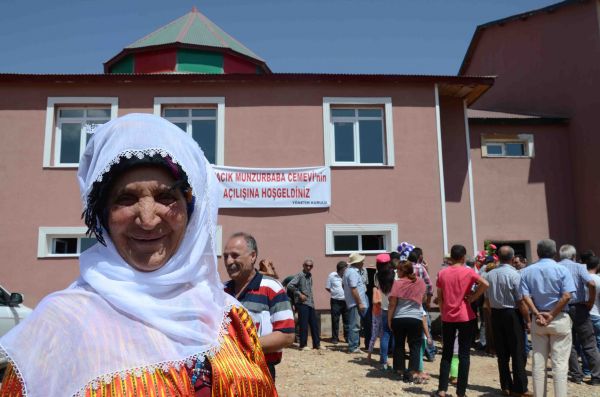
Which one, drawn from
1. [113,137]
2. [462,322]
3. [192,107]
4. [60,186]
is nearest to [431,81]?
[192,107]

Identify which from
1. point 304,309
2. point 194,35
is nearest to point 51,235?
point 304,309

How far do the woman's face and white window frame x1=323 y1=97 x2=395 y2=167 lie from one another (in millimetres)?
10404

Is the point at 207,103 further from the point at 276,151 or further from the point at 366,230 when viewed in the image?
the point at 366,230

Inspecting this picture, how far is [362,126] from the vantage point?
12344 millimetres

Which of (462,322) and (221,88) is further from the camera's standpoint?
(221,88)

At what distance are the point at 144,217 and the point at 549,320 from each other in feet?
18.8

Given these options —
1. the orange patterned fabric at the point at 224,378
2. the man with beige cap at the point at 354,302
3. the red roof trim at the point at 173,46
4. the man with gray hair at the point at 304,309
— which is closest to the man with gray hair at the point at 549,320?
the man with beige cap at the point at 354,302

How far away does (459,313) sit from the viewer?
602 cm

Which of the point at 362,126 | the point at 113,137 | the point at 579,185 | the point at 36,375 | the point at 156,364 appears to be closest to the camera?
the point at 36,375

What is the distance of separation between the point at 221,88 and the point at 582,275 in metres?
8.82

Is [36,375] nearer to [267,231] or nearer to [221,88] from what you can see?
[267,231]

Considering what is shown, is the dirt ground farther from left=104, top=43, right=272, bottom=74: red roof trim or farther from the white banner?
left=104, top=43, right=272, bottom=74: red roof trim

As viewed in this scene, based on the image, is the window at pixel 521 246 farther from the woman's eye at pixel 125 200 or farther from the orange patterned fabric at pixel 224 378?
the woman's eye at pixel 125 200

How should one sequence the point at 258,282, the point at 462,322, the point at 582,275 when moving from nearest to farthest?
the point at 258,282 < the point at 462,322 < the point at 582,275
